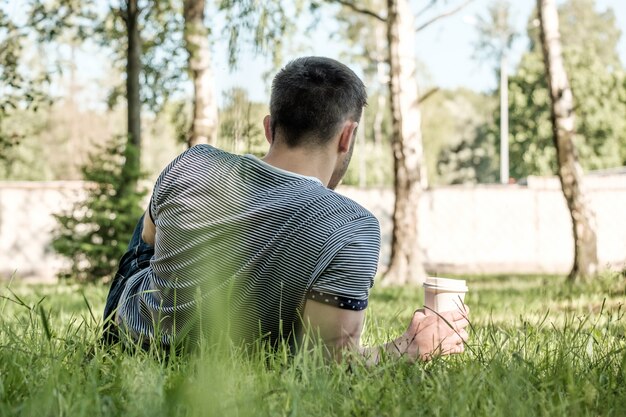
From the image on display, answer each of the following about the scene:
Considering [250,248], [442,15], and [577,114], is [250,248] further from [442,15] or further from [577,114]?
[577,114]

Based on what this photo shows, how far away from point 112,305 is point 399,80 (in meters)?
9.80

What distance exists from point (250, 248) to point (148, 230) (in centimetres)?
62

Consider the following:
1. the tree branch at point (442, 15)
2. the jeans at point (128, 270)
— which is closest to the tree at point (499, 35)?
the tree branch at point (442, 15)

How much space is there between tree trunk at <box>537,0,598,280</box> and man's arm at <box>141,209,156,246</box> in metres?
9.34

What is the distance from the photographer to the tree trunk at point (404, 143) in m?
12.5

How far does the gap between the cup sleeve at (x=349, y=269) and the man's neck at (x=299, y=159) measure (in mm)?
264

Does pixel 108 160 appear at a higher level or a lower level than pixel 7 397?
higher

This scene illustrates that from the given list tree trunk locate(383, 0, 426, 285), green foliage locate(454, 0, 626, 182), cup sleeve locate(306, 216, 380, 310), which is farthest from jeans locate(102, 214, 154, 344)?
green foliage locate(454, 0, 626, 182)

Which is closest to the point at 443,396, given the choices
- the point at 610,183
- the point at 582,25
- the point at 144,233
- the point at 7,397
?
the point at 7,397

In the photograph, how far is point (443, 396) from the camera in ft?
6.64

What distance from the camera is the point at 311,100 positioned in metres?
2.64

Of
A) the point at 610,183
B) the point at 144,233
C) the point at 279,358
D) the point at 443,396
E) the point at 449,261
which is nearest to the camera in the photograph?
the point at 443,396

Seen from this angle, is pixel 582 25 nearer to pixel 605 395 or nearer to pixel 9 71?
pixel 9 71

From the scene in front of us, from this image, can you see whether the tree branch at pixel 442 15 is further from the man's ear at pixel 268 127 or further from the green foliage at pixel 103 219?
the man's ear at pixel 268 127
